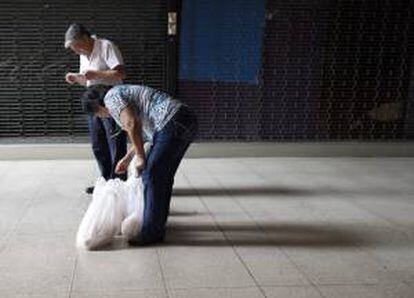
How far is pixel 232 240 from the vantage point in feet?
11.6

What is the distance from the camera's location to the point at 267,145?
254 inches

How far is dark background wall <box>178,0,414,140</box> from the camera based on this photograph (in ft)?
20.7

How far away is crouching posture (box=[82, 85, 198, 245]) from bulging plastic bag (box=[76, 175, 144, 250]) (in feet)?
0.26

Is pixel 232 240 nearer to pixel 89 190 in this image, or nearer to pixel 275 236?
pixel 275 236

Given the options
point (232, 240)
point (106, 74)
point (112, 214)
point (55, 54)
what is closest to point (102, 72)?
point (106, 74)

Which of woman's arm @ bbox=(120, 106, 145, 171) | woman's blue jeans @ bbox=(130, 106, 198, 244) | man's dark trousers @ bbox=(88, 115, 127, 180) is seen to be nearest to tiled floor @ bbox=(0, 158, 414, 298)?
woman's blue jeans @ bbox=(130, 106, 198, 244)

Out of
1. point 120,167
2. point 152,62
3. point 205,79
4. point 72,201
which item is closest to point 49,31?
point 152,62

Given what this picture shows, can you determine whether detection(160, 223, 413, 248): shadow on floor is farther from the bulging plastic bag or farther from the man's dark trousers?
the man's dark trousers

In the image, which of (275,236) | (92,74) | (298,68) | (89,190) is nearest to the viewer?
(275,236)

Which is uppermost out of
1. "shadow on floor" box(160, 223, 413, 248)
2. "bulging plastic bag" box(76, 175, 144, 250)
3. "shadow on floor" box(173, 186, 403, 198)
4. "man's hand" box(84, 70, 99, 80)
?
"man's hand" box(84, 70, 99, 80)

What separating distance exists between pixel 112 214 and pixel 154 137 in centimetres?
57

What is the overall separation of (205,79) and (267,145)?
1.13 m

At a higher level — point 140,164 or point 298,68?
point 298,68

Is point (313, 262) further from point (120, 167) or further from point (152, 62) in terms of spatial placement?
point (152, 62)
